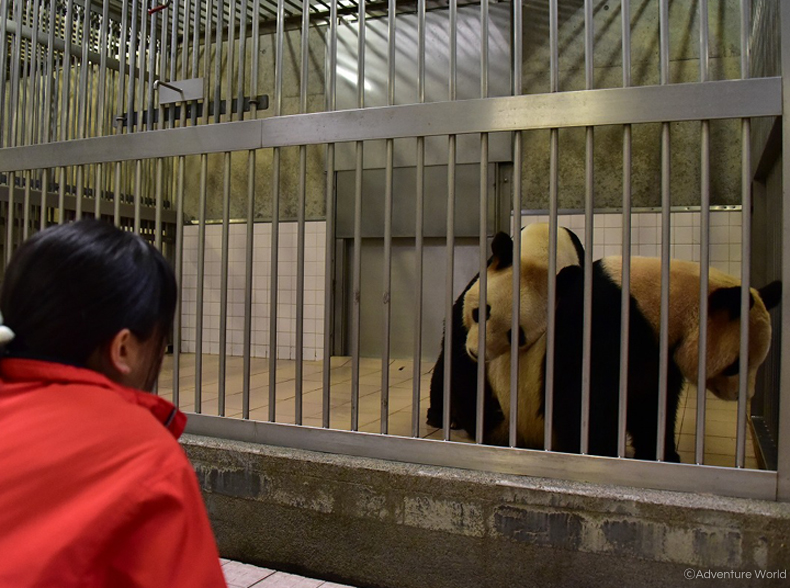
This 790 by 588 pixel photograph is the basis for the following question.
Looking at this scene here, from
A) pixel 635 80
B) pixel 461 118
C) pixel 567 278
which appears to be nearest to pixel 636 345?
pixel 567 278

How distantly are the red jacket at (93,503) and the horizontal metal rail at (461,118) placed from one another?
217cm

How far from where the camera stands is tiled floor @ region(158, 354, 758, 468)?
12.6 ft

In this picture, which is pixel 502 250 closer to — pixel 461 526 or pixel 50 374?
pixel 461 526

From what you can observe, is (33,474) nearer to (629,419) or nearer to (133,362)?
(133,362)

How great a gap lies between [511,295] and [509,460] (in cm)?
95

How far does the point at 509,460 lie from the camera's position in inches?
104

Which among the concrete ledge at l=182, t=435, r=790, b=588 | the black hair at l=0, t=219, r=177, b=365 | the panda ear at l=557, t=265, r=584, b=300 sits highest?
the panda ear at l=557, t=265, r=584, b=300

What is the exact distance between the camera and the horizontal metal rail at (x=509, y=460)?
236cm

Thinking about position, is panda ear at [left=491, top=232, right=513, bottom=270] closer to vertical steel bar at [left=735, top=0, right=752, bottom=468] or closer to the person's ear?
vertical steel bar at [left=735, top=0, right=752, bottom=468]

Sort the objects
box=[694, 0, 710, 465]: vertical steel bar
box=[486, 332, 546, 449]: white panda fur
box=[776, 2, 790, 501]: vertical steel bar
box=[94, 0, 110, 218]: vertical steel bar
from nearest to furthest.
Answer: box=[776, 2, 790, 501]: vertical steel bar → box=[694, 0, 710, 465]: vertical steel bar → box=[486, 332, 546, 449]: white panda fur → box=[94, 0, 110, 218]: vertical steel bar

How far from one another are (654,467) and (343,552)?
143 centimetres

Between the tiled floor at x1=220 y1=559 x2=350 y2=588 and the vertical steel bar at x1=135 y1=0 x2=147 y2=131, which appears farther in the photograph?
the vertical steel bar at x1=135 y1=0 x2=147 y2=131

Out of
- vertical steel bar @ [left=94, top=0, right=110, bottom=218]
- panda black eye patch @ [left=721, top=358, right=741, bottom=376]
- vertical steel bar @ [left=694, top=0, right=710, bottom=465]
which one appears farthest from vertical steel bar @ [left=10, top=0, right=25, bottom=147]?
panda black eye patch @ [left=721, top=358, right=741, bottom=376]

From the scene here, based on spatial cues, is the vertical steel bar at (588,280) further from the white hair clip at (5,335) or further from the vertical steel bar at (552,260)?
the white hair clip at (5,335)
